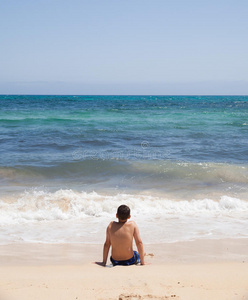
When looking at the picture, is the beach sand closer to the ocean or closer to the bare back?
the bare back

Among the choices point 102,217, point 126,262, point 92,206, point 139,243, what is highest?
point 139,243

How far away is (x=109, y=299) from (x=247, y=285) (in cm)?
145

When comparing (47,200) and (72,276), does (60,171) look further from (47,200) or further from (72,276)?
(72,276)

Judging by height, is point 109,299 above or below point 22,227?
above

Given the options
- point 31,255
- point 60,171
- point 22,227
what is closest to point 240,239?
point 31,255

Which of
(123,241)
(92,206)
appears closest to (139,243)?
(123,241)

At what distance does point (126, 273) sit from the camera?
3.90m

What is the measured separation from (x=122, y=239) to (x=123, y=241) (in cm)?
3

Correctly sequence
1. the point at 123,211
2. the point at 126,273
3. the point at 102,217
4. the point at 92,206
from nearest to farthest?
the point at 126,273
the point at 123,211
the point at 102,217
the point at 92,206

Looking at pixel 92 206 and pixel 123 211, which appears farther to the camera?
pixel 92 206

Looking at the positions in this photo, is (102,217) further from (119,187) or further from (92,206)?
(119,187)

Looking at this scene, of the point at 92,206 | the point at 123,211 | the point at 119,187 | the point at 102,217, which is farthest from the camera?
the point at 119,187

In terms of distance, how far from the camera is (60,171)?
1058cm

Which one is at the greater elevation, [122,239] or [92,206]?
[122,239]
